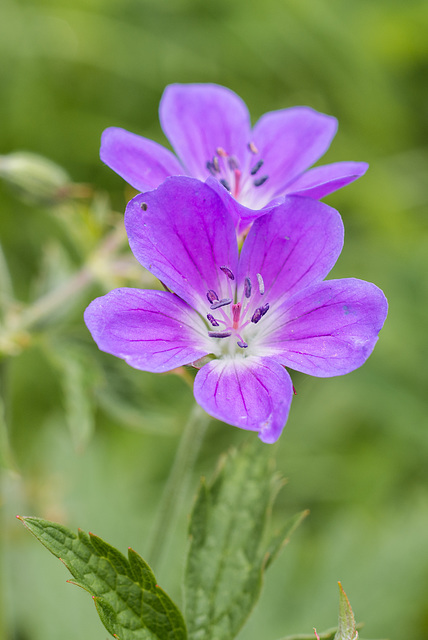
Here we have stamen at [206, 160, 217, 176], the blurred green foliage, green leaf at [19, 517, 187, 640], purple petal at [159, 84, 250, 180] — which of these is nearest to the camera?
green leaf at [19, 517, 187, 640]

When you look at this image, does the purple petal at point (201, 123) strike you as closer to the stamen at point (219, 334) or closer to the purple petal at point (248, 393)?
the stamen at point (219, 334)

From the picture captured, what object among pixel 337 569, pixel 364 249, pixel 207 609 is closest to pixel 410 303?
pixel 364 249

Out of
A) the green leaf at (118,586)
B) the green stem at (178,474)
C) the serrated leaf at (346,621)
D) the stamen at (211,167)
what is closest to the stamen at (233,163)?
the stamen at (211,167)

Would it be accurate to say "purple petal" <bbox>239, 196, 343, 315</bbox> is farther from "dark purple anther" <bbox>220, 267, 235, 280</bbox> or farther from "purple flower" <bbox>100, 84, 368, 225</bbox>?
"purple flower" <bbox>100, 84, 368, 225</bbox>

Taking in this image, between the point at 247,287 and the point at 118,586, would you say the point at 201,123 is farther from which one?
the point at 118,586

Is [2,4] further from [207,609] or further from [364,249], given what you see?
[207,609]

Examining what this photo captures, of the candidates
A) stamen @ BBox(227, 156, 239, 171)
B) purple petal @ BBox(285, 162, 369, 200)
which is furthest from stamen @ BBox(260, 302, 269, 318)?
stamen @ BBox(227, 156, 239, 171)
